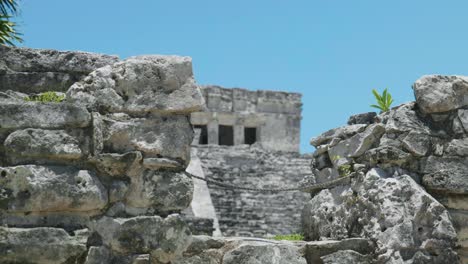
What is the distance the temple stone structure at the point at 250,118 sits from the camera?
28297 mm

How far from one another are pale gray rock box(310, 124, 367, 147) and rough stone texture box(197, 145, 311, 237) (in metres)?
8.70

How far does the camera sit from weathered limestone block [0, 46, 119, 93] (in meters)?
4.14

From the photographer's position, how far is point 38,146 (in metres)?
3.74

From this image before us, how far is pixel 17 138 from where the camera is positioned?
3725 millimetres

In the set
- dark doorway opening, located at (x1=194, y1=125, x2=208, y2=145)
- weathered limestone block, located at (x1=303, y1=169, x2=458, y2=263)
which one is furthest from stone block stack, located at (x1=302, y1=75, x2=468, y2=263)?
dark doorway opening, located at (x1=194, y1=125, x2=208, y2=145)

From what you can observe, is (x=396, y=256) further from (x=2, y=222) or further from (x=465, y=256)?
(x=2, y=222)

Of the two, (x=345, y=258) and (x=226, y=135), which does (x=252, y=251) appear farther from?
(x=226, y=135)

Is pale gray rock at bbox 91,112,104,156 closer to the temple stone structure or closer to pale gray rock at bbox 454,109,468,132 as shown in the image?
pale gray rock at bbox 454,109,468,132

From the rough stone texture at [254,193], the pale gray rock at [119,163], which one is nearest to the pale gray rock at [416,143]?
the pale gray rock at [119,163]

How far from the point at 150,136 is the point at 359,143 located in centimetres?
188

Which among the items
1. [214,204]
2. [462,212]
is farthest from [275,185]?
[462,212]

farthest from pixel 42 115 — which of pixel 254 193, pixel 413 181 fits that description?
pixel 254 193

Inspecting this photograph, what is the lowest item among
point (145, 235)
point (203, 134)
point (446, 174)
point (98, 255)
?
point (98, 255)

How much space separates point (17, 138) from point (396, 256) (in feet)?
8.37
